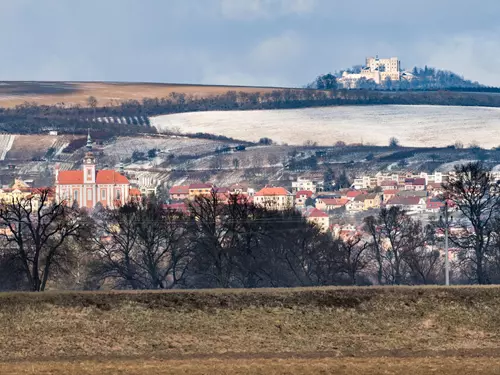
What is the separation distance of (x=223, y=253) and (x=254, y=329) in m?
31.2

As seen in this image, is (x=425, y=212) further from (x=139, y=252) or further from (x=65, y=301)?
(x=65, y=301)

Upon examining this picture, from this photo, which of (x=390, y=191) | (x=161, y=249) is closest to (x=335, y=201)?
(x=390, y=191)

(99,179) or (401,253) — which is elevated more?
(401,253)

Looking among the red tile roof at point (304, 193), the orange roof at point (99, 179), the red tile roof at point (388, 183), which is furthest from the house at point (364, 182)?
the orange roof at point (99, 179)

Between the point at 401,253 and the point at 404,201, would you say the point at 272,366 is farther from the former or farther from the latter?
the point at 404,201

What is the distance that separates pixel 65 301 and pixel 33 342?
10.2 ft

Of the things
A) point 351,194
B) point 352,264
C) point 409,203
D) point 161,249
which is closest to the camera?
point 352,264

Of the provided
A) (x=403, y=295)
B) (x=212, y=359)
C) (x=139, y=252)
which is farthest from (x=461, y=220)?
(x=212, y=359)

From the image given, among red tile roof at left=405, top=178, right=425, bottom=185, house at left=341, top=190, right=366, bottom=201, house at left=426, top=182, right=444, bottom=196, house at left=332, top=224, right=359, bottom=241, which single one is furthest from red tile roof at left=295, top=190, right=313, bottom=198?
house at left=332, top=224, right=359, bottom=241

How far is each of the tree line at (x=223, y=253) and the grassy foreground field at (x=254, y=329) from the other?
878 inches

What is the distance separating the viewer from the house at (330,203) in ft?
552

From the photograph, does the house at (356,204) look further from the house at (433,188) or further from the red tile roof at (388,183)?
the red tile roof at (388,183)

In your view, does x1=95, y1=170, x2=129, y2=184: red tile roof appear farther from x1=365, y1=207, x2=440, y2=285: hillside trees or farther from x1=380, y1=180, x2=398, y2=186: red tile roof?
x1=365, y1=207, x2=440, y2=285: hillside trees

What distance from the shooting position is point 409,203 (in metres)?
158
